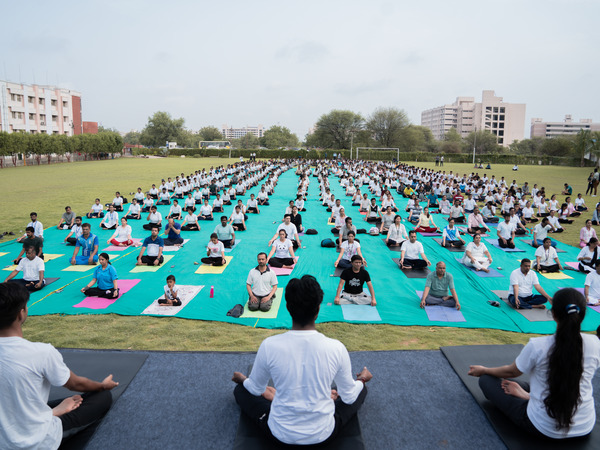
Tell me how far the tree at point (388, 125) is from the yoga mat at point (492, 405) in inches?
2977

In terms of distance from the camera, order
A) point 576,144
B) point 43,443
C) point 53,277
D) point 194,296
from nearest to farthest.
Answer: point 43,443
point 194,296
point 53,277
point 576,144

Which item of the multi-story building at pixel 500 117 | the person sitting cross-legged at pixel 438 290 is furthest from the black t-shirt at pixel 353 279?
the multi-story building at pixel 500 117

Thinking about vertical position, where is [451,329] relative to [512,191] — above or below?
below

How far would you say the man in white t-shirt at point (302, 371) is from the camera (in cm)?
262

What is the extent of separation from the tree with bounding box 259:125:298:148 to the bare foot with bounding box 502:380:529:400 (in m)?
101

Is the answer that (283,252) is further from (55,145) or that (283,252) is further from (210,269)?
(55,145)

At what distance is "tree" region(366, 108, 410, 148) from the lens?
253 feet

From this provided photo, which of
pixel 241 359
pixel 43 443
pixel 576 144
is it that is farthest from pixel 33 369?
pixel 576 144

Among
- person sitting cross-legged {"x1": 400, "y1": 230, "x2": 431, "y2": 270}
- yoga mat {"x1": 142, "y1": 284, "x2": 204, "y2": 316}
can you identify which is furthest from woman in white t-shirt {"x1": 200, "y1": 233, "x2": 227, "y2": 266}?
person sitting cross-legged {"x1": 400, "y1": 230, "x2": 431, "y2": 270}

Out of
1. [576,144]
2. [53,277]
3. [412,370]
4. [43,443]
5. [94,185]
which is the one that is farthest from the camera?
[576,144]

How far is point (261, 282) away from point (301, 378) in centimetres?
449

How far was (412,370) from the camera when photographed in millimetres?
4457

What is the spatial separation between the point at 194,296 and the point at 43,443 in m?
4.82

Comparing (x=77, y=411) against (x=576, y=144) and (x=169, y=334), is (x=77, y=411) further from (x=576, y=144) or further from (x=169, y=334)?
(x=576, y=144)
